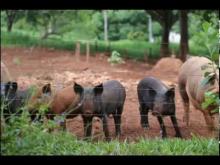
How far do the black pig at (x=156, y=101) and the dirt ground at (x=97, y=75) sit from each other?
202 mm

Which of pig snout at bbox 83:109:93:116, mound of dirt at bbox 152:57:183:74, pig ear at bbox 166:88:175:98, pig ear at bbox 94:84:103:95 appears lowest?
pig snout at bbox 83:109:93:116

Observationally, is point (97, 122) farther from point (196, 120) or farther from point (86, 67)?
point (86, 67)

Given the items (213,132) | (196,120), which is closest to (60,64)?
(196,120)

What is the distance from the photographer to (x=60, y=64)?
20.0m

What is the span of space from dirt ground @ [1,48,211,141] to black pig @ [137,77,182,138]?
202 mm

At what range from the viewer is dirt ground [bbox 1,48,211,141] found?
9.03 meters

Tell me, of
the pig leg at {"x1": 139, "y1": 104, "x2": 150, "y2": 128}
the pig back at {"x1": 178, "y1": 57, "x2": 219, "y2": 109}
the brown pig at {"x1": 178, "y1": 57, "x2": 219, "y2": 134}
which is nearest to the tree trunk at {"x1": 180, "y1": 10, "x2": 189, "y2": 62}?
the brown pig at {"x1": 178, "y1": 57, "x2": 219, "y2": 134}

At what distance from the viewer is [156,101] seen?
893 cm

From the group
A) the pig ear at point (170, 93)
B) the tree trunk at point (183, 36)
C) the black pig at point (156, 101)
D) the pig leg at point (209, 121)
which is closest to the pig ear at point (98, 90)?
the black pig at point (156, 101)

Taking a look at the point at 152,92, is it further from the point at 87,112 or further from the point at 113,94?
the point at 87,112

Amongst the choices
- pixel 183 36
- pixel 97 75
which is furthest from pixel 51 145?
pixel 183 36

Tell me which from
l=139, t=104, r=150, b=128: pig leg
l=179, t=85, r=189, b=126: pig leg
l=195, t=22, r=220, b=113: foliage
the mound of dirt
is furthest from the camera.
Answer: the mound of dirt

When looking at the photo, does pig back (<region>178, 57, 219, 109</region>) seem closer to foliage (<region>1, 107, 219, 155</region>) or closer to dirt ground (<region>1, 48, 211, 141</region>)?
dirt ground (<region>1, 48, 211, 141</region>)
